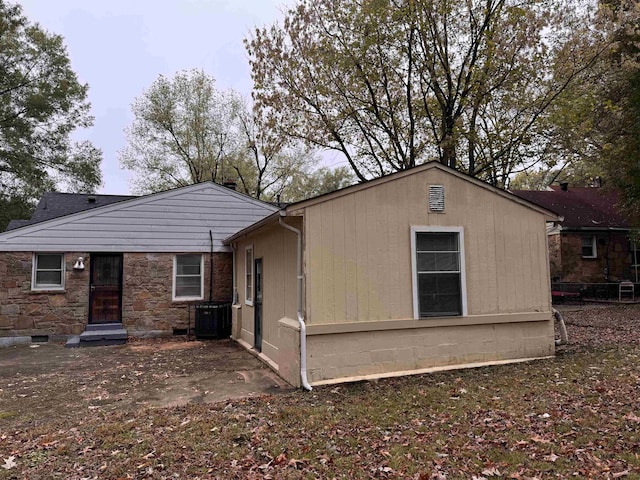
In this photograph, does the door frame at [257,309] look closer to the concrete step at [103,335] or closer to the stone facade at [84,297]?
the stone facade at [84,297]

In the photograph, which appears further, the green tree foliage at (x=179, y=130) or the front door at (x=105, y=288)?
the green tree foliage at (x=179, y=130)

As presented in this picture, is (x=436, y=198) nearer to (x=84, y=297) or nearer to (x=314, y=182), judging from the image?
(x=84, y=297)

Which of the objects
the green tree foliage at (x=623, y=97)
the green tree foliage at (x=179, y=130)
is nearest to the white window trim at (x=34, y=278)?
the green tree foliage at (x=623, y=97)

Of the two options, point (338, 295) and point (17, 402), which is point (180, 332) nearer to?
point (17, 402)

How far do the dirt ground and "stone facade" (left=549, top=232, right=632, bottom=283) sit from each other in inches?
506

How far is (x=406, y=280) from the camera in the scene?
6438 millimetres

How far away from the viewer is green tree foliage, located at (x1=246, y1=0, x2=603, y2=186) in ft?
37.0

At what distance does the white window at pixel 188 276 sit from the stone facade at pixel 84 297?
16cm

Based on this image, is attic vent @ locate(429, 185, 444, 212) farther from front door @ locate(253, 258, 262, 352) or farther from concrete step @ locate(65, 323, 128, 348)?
concrete step @ locate(65, 323, 128, 348)

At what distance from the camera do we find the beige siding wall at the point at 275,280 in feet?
21.3

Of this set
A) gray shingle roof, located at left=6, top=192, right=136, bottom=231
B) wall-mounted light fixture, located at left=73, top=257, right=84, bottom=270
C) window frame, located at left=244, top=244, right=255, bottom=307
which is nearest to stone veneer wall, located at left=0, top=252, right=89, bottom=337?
wall-mounted light fixture, located at left=73, top=257, right=84, bottom=270

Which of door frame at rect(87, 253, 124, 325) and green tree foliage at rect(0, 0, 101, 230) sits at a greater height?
green tree foliage at rect(0, 0, 101, 230)

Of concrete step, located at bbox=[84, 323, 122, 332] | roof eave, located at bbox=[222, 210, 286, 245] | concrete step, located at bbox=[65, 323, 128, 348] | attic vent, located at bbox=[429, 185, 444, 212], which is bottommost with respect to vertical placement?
concrete step, located at bbox=[65, 323, 128, 348]

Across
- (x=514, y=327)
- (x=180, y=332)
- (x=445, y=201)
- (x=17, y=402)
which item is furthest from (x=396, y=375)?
(x=180, y=332)
